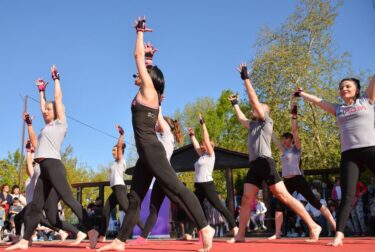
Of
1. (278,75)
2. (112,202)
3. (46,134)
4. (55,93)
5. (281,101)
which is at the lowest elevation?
(112,202)

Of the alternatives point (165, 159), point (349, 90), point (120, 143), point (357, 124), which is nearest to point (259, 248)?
point (165, 159)

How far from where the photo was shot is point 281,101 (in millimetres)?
25672

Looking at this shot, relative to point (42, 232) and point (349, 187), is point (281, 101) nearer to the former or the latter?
point (42, 232)

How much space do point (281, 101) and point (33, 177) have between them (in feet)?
63.7

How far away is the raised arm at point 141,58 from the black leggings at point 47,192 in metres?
1.84

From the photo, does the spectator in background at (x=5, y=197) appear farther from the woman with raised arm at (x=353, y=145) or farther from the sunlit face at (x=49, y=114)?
the woman with raised arm at (x=353, y=145)

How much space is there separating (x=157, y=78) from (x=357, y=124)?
2671 mm

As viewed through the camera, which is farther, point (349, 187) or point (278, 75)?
point (278, 75)

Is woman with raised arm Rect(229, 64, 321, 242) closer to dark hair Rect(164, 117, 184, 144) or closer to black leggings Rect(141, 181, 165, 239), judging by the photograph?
dark hair Rect(164, 117, 184, 144)

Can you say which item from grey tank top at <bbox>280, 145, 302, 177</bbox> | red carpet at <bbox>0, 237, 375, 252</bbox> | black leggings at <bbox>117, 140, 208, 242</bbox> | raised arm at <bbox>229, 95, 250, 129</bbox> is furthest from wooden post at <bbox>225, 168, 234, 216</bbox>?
black leggings at <bbox>117, 140, 208, 242</bbox>

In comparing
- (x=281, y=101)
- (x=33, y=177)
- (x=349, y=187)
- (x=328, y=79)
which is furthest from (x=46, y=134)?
(x=328, y=79)

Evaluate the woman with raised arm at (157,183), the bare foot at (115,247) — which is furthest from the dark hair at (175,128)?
the bare foot at (115,247)

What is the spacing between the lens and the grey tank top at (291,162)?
8.20m

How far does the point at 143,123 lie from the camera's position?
15.6 ft
